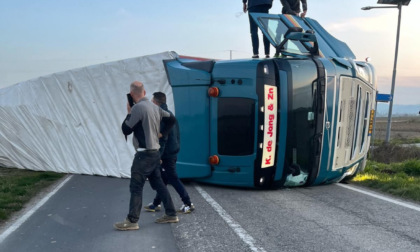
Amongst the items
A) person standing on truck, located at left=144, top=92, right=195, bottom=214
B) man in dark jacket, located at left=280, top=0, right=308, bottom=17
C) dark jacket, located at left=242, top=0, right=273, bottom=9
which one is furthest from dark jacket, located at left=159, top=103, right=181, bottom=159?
man in dark jacket, located at left=280, top=0, right=308, bottom=17

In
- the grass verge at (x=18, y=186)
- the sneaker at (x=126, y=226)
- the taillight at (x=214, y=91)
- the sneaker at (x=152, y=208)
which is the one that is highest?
the taillight at (x=214, y=91)

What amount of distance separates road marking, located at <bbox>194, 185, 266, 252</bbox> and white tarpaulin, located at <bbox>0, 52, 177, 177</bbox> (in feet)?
7.21

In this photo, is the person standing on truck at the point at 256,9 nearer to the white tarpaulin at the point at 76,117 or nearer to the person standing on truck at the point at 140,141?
the white tarpaulin at the point at 76,117

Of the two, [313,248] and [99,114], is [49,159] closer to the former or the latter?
[99,114]

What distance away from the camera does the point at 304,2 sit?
895 centimetres

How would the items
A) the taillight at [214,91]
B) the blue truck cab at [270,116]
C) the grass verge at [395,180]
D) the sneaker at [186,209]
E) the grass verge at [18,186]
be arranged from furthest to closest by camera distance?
the grass verge at [395,180]
the taillight at [214,91]
the blue truck cab at [270,116]
the grass verge at [18,186]
the sneaker at [186,209]

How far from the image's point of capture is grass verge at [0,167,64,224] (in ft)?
20.3

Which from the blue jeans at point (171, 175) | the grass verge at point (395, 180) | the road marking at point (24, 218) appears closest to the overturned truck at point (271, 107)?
the grass verge at point (395, 180)

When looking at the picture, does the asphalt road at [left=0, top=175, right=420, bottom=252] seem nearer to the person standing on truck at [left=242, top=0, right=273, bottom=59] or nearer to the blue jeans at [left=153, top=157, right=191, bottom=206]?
the blue jeans at [left=153, top=157, right=191, bottom=206]

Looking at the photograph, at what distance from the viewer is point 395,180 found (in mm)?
7820

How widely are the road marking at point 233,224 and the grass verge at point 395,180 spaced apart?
324cm

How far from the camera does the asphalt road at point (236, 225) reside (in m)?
4.30

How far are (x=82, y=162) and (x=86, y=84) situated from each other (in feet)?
5.71

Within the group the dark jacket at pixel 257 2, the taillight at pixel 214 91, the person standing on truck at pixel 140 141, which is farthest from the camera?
the dark jacket at pixel 257 2
